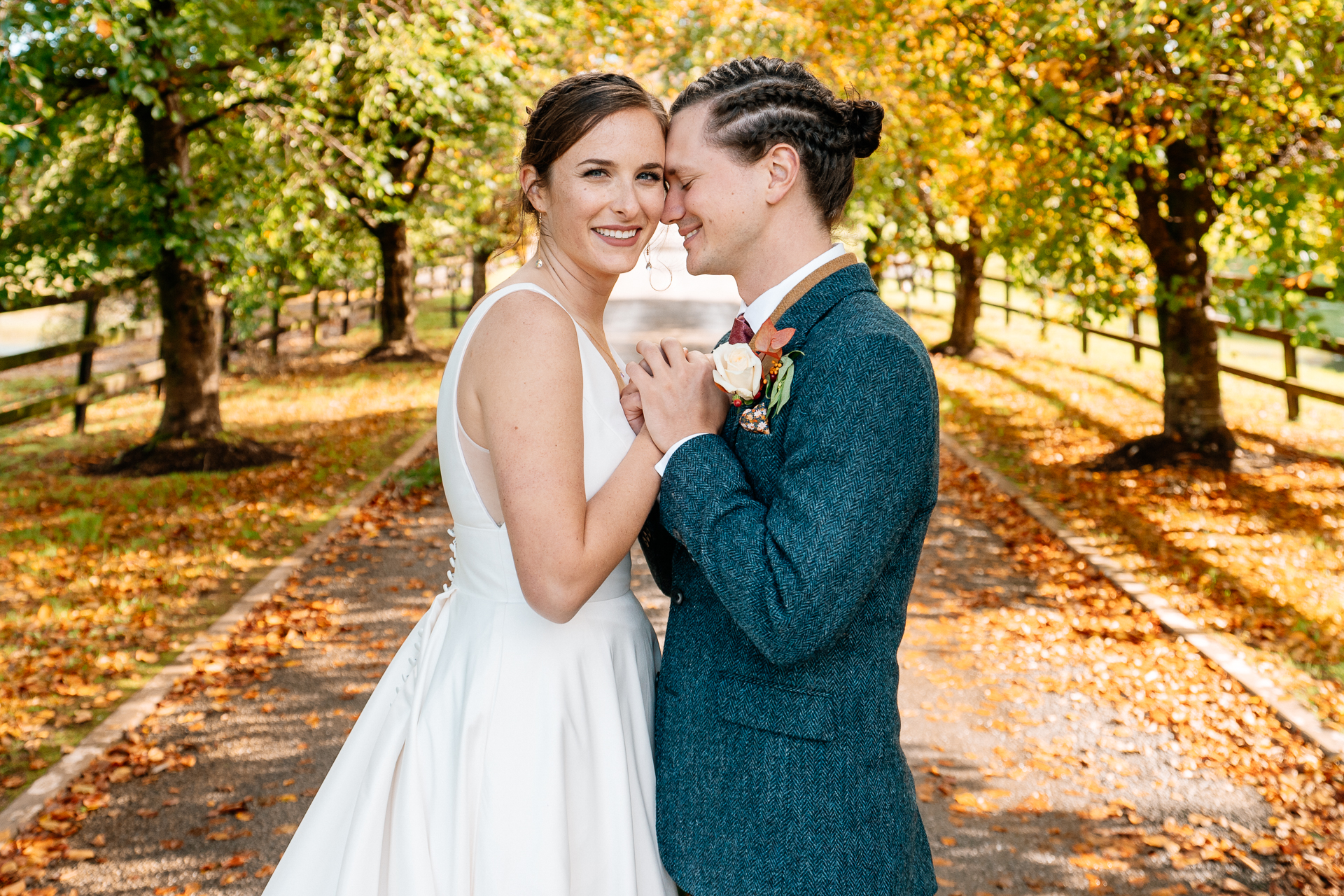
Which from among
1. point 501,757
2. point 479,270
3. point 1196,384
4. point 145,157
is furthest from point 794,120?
point 479,270

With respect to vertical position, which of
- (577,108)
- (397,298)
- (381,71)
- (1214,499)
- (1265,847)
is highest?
(381,71)

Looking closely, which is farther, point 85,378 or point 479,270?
point 479,270

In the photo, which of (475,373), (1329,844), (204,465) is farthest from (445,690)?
(204,465)

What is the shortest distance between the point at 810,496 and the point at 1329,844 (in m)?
3.89

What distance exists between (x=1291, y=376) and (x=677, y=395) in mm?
13748

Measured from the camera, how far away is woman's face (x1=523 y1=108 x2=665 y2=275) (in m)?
2.38

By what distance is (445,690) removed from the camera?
2422mm

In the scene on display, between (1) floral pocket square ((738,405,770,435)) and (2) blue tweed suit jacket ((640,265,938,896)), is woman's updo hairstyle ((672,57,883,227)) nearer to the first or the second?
(2) blue tweed suit jacket ((640,265,938,896))

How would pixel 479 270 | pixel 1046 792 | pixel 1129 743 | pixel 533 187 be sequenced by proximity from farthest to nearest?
pixel 479 270 < pixel 1129 743 < pixel 1046 792 < pixel 533 187

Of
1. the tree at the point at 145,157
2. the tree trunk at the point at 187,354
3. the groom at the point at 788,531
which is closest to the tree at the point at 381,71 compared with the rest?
the tree at the point at 145,157

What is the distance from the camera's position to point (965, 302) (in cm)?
2002

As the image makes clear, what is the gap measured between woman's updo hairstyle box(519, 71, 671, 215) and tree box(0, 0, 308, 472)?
5.29 metres

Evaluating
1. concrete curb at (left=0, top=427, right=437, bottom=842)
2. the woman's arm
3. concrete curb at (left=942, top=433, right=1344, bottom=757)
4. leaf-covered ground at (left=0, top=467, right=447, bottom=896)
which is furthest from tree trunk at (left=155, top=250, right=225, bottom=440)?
the woman's arm

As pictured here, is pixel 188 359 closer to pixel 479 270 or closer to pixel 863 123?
pixel 863 123
